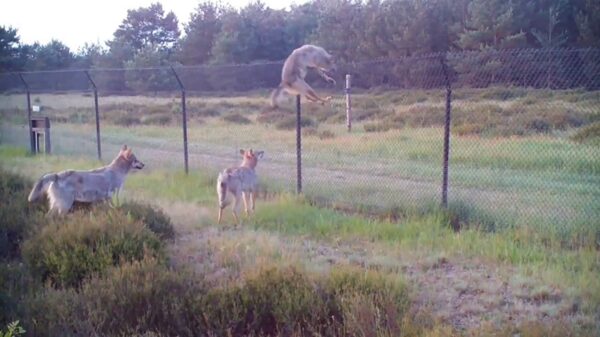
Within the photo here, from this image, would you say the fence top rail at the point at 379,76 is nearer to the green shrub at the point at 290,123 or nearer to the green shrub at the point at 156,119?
the green shrub at the point at 290,123

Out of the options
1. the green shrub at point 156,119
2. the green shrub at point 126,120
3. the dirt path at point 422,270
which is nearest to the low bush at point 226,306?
the dirt path at point 422,270

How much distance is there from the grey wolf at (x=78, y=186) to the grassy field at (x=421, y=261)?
1047 mm

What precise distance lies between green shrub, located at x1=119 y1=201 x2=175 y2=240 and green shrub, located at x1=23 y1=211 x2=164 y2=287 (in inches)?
31.3

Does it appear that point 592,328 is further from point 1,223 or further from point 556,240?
point 1,223

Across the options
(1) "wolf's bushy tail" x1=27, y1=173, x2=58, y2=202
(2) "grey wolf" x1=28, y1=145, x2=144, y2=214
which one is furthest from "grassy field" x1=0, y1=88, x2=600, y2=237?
(1) "wolf's bushy tail" x1=27, y1=173, x2=58, y2=202

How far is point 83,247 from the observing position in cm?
723

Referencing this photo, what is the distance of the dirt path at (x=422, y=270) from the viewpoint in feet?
19.9

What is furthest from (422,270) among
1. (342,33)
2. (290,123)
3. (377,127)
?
(342,33)

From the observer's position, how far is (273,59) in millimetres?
47156

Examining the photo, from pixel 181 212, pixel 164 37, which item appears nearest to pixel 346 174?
pixel 181 212

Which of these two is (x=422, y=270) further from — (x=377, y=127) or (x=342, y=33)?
(x=342, y=33)

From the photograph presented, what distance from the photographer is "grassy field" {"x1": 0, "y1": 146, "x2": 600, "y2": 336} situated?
19.3ft

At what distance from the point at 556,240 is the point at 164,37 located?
2370 inches

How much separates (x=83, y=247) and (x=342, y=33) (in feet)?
129
